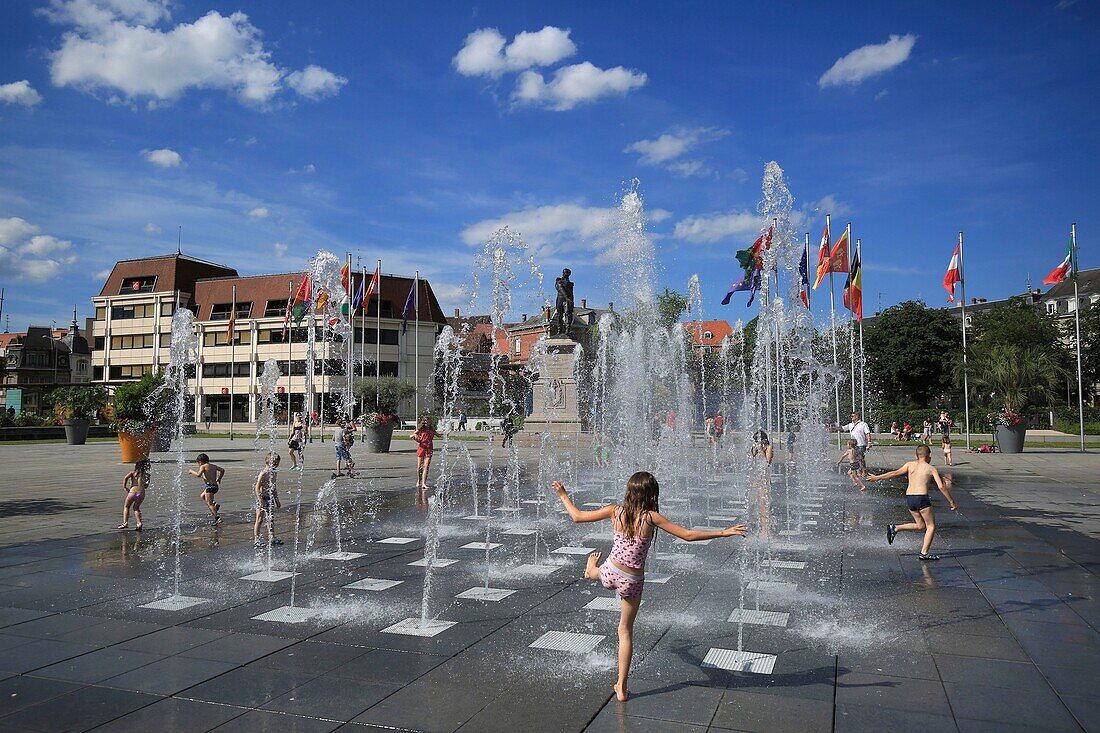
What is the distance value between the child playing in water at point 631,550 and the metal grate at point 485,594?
2664mm

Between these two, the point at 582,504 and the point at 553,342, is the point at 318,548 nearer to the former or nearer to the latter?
the point at 582,504

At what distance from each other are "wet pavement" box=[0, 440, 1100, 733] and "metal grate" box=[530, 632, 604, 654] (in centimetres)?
3

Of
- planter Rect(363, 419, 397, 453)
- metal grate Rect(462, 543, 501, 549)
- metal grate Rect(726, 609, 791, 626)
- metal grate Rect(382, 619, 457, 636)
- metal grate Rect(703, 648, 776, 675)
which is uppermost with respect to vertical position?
planter Rect(363, 419, 397, 453)

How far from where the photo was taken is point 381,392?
225 ft

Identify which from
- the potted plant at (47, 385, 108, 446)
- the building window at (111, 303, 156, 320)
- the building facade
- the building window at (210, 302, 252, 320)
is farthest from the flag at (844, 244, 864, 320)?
the building window at (111, 303, 156, 320)

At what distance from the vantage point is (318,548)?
9.70 meters

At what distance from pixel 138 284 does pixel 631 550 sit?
90685 mm

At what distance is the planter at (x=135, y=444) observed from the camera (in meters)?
22.1

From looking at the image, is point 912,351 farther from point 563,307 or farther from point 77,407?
point 77,407

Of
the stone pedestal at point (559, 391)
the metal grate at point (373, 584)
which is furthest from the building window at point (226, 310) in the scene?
the metal grate at point (373, 584)

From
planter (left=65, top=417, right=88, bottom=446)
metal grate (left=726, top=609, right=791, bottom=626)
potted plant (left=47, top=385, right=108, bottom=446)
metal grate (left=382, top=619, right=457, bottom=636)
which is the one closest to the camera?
metal grate (left=382, top=619, right=457, bottom=636)

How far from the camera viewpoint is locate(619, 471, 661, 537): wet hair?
15.2ft

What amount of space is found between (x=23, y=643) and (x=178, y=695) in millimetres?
2054

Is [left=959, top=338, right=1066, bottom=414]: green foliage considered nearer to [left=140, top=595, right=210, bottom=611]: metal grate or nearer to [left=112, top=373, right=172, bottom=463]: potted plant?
[left=112, top=373, right=172, bottom=463]: potted plant
